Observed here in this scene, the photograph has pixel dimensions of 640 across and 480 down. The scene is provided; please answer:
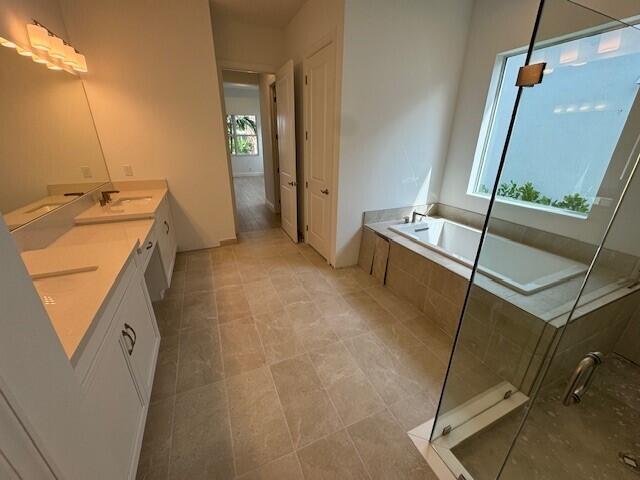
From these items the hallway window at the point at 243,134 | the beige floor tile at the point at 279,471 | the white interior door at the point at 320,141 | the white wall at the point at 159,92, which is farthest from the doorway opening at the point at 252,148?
the beige floor tile at the point at 279,471

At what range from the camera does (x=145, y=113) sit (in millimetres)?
2738

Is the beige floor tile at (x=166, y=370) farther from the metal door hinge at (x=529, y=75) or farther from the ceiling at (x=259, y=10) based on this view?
the ceiling at (x=259, y=10)

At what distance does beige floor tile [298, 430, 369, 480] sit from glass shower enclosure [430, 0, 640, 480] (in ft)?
1.33

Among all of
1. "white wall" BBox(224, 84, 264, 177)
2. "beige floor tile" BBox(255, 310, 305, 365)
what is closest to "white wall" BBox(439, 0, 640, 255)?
"beige floor tile" BBox(255, 310, 305, 365)

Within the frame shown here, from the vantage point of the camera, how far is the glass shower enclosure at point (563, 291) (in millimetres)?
1309

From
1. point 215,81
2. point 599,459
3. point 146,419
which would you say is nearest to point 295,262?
point 146,419

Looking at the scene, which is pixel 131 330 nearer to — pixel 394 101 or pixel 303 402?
pixel 303 402

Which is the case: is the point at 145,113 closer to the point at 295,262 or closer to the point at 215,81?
the point at 215,81

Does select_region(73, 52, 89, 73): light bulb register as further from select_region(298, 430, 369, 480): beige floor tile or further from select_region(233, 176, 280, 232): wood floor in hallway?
select_region(298, 430, 369, 480): beige floor tile

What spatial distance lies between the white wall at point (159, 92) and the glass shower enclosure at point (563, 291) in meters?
2.84

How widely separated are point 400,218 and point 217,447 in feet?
8.41

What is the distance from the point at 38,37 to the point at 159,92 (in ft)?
3.37

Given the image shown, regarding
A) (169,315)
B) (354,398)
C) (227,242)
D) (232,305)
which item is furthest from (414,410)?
(227,242)

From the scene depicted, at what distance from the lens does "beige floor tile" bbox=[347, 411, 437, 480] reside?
3.92 ft
